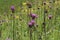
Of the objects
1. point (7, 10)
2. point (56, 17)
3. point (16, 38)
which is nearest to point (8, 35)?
point (16, 38)

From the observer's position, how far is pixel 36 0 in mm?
5629

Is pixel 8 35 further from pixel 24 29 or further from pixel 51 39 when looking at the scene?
pixel 51 39

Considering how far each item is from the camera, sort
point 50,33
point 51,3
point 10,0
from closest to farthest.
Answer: point 50,33, point 51,3, point 10,0

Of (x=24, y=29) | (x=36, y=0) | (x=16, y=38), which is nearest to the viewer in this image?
(x=16, y=38)

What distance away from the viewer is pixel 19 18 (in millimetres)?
4359

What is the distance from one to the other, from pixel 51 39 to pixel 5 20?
1344 mm

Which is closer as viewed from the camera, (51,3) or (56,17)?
(56,17)

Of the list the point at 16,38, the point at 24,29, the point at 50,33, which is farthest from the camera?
the point at 24,29

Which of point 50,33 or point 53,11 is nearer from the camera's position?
point 50,33

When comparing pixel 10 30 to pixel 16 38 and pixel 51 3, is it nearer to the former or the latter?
pixel 16 38

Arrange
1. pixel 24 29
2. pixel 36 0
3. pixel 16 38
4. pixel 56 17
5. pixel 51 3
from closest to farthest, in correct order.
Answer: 1. pixel 16 38
2. pixel 24 29
3. pixel 56 17
4. pixel 51 3
5. pixel 36 0

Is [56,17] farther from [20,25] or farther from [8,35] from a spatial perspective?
[8,35]

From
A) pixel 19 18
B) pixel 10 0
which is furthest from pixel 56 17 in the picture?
pixel 10 0

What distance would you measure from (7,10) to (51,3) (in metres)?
1.20
